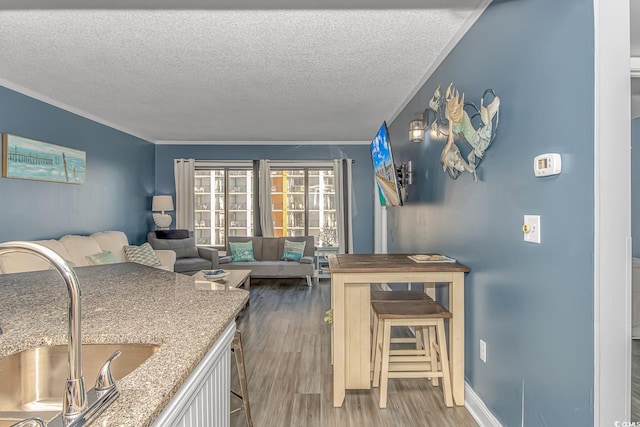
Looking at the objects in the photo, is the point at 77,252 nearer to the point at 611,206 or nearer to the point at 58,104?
the point at 58,104

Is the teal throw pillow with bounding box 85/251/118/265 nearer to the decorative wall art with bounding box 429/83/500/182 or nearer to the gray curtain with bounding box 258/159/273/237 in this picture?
the gray curtain with bounding box 258/159/273/237

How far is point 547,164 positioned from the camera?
143cm

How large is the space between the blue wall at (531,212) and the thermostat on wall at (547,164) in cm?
3

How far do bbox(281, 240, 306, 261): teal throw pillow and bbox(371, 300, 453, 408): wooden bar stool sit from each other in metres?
3.58

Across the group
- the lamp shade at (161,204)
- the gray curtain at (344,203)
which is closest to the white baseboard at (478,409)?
the gray curtain at (344,203)

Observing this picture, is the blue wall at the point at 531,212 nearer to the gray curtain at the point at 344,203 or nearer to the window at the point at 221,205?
the gray curtain at the point at 344,203

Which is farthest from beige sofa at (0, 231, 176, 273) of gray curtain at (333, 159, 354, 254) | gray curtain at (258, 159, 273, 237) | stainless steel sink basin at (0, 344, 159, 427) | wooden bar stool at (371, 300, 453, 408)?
gray curtain at (333, 159, 354, 254)

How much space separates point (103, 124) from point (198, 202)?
7.21 feet

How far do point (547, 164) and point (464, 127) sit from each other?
0.82m

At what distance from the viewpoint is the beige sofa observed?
10.7 ft

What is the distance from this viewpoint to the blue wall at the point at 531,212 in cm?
128

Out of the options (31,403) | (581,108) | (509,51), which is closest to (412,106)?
(509,51)

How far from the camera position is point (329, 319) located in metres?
2.79

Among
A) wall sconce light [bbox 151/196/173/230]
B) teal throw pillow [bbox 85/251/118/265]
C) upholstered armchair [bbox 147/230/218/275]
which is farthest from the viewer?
wall sconce light [bbox 151/196/173/230]
